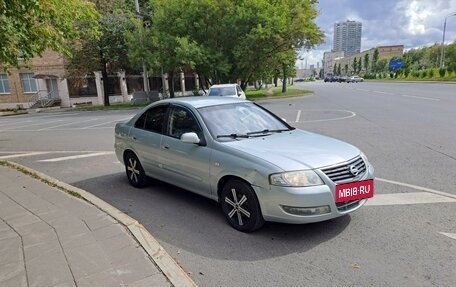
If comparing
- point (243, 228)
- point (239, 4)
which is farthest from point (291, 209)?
point (239, 4)

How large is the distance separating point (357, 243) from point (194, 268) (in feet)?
5.67

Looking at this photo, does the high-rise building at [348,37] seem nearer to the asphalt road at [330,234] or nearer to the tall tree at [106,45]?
the tall tree at [106,45]

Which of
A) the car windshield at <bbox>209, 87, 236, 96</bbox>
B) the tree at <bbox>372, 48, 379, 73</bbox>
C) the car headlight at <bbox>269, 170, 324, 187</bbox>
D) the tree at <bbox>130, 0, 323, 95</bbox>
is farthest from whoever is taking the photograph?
the tree at <bbox>372, 48, 379, 73</bbox>

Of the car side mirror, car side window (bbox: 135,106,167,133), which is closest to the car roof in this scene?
car side window (bbox: 135,106,167,133)

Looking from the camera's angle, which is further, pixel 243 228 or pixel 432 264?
pixel 243 228

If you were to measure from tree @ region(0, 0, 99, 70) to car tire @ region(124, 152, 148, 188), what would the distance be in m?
3.73

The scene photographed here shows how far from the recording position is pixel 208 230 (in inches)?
167

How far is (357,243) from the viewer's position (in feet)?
12.3

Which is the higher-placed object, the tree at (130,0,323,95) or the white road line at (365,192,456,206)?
the tree at (130,0,323,95)

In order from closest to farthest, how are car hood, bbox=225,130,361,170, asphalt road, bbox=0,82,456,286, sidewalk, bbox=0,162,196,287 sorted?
sidewalk, bbox=0,162,196,287 → asphalt road, bbox=0,82,456,286 → car hood, bbox=225,130,361,170

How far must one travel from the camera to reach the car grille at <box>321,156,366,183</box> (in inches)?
147

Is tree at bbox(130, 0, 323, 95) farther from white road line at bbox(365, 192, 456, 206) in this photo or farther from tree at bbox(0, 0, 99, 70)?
white road line at bbox(365, 192, 456, 206)

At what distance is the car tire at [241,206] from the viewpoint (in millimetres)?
3954

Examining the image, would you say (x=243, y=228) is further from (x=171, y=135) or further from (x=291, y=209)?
(x=171, y=135)
